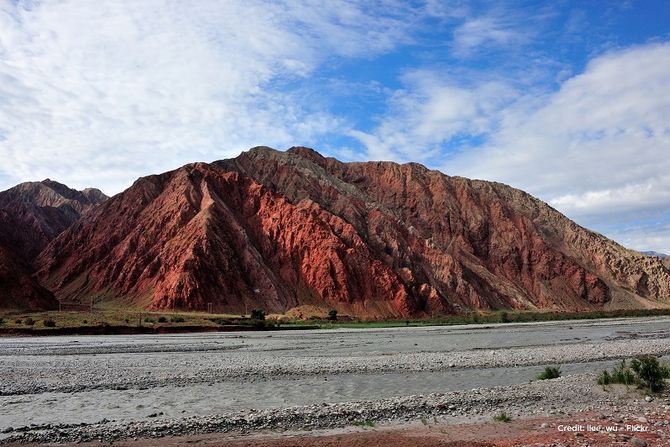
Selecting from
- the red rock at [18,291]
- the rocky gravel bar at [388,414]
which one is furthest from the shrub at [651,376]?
the red rock at [18,291]

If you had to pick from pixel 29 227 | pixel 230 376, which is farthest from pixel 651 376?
pixel 29 227

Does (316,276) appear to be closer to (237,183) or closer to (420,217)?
(237,183)

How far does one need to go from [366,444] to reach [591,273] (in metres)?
146

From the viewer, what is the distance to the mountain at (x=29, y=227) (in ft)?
287

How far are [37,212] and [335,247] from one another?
9276 centimetres

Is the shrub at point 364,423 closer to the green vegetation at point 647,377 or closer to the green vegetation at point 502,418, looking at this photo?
the green vegetation at point 502,418

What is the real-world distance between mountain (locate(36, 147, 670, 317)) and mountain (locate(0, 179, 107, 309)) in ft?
44.9

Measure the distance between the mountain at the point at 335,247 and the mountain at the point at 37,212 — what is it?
16871mm

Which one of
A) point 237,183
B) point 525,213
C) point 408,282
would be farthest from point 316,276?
point 525,213

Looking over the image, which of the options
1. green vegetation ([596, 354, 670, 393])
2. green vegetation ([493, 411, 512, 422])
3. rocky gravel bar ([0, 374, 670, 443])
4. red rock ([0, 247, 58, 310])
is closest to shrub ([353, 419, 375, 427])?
rocky gravel bar ([0, 374, 670, 443])

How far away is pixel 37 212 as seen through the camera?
6156 inches

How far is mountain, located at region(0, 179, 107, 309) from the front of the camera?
87500mm

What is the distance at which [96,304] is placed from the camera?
325 feet

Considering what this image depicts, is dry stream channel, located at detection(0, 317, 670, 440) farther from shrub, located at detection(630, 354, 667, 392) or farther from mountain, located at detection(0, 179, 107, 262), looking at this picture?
mountain, located at detection(0, 179, 107, 262)
